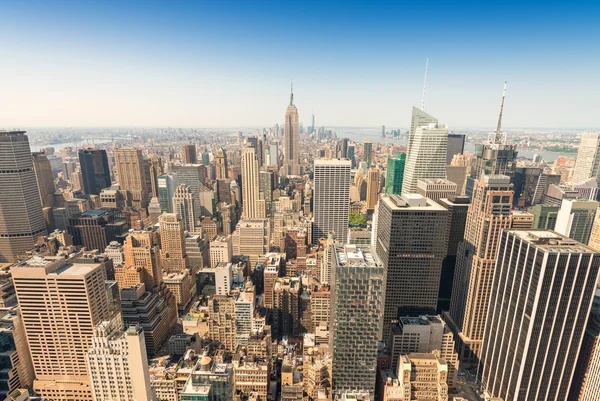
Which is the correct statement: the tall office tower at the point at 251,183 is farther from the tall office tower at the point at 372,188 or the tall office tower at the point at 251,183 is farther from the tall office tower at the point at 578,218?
the tall office tower at the point at 578,218

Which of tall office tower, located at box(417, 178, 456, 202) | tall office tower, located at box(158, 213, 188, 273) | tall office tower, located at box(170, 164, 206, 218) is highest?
tall office tower, located at box(417, 178, 456, 202)

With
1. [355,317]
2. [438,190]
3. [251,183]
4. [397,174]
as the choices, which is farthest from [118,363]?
[397,174]

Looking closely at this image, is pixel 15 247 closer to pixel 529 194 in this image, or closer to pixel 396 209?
pixel 396 209

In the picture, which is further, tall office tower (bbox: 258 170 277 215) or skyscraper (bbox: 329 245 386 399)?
tall office tower (bbox: 258 170 277 215)

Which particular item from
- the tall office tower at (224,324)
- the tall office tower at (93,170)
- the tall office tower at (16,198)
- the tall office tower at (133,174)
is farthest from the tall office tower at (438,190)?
the tall office tower at (93,170)

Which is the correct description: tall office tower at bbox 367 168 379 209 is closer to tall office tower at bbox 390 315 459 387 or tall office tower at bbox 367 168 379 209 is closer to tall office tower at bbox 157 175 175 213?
tall office tower at bbox 157 175 175 213

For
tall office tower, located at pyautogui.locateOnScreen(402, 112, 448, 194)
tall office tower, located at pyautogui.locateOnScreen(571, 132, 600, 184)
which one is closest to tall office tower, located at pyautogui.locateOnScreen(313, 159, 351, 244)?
tall office tower, located at pyautogui.locateOnScreen(402, 112, 448, 194)
